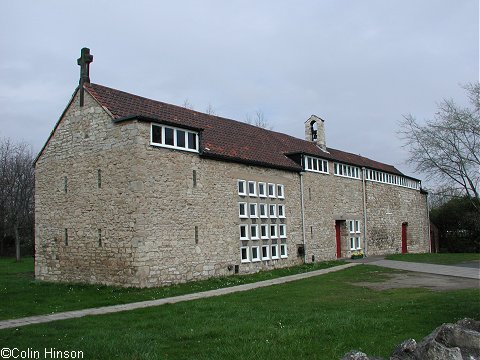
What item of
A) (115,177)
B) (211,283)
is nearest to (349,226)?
(211,283)

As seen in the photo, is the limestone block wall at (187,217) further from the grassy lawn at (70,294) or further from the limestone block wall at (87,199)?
the grassy lawn at (70,294)

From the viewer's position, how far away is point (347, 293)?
15.1 metres

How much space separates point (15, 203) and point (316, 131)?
29.2 m

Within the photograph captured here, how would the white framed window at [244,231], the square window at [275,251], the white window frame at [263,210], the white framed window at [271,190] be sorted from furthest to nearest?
1. the white framed window at [271,190]
2. the square window at [275,251]
3. the white window frame at [263,210]
4. the white framed window at [244,231]

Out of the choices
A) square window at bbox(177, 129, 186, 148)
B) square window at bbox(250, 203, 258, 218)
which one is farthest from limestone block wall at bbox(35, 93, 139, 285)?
square window at bbox(250, 203, 258, 218)

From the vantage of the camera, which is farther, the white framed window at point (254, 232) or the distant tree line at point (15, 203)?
the distant tree line at point (15, 203)

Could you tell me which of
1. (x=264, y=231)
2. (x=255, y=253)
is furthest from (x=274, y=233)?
(x=255, y=253)

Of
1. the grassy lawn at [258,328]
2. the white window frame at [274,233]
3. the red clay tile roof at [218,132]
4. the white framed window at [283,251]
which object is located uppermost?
the red clay tile roof at [218,132]

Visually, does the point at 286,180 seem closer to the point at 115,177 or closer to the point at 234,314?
the point at 115,177

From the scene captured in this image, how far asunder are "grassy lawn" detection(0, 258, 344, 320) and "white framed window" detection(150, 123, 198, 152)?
5481mm

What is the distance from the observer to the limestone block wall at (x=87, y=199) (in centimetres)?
1747

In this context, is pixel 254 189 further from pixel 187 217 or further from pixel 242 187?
pixel 187 217

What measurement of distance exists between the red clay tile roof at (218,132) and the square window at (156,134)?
1.39ft

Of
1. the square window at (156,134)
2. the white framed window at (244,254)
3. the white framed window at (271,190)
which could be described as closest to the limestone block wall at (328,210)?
the white framed window at (271,190)
